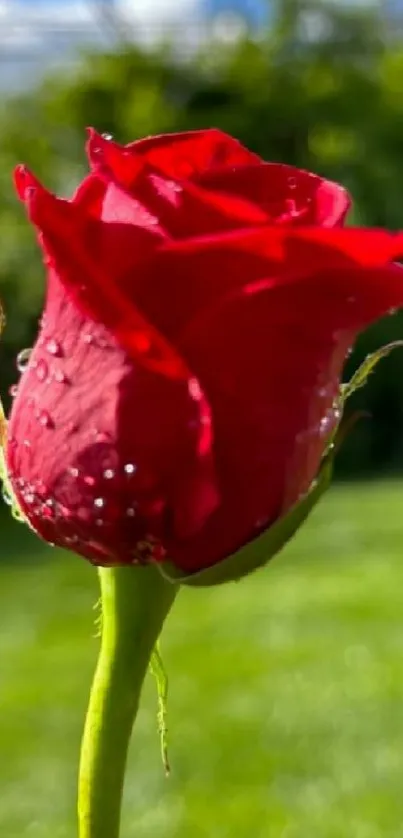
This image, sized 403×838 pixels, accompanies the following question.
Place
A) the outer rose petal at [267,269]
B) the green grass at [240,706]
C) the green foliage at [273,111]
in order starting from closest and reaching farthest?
Result: the outer rose petal at [267,269], the green grass at [240,706], the green foliage at [273,111]

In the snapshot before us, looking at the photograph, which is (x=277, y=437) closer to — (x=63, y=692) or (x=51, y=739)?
(x=51, y=739)

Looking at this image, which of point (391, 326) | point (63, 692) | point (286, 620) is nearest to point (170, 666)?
point (63, 692)

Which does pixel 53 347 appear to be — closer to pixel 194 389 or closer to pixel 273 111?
pixel 194 389

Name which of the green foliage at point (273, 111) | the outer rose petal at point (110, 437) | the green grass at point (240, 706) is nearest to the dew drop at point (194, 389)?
the outer rose petal at point (110, 437)

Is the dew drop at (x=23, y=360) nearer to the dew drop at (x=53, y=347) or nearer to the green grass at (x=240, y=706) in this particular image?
the dew drop at (x=53, y=347)

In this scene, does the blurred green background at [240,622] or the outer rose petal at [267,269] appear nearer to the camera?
the outer rose petal at [267,269]
